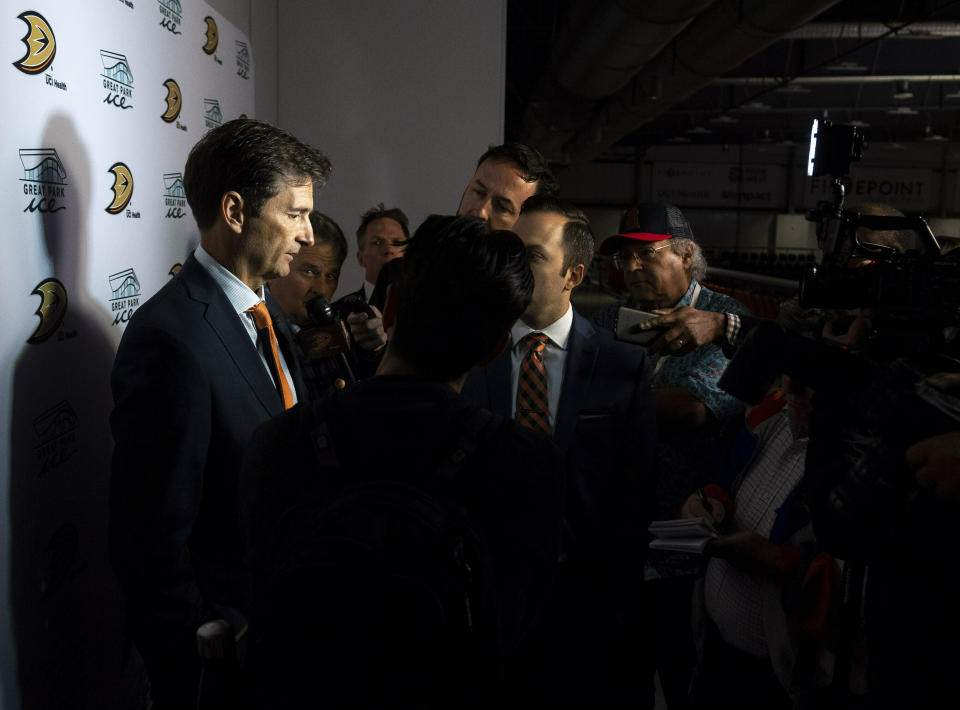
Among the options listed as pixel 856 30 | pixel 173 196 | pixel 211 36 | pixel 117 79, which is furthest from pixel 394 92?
pixel 856 30

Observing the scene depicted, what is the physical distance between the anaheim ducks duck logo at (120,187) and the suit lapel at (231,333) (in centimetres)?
48

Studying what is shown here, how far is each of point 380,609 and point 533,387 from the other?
95 centimetres

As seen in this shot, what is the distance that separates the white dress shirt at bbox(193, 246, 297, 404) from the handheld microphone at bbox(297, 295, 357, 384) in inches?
8.3

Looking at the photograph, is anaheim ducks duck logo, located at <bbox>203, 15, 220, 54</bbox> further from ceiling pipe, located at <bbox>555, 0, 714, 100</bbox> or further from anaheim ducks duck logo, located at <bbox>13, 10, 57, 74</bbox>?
ceiling pipe, located at <bbox>555, 0, 714, 100</bbox>

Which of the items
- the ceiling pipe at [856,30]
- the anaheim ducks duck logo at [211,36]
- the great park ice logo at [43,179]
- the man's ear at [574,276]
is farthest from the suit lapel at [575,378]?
the ceiling pipe at [856,30]

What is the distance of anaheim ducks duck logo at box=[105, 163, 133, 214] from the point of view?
2.08 meters

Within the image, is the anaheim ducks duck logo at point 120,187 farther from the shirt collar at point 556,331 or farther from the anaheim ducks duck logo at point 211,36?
the shirt collar at point 556,331

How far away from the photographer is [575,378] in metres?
1.80

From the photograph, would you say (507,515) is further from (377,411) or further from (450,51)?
(450,51)

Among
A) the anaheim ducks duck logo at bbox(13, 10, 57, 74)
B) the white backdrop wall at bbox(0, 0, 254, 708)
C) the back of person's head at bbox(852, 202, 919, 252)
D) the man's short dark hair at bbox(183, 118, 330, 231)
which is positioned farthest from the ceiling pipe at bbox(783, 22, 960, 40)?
the anaheim ducks duck logo at bbox(13, 10, 57, 74)

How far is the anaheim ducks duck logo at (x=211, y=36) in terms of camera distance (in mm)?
2826

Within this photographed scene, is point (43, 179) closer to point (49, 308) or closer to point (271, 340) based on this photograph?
point (49, 308)

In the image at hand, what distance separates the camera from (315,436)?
1.07 metres

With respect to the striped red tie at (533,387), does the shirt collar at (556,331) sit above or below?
above
